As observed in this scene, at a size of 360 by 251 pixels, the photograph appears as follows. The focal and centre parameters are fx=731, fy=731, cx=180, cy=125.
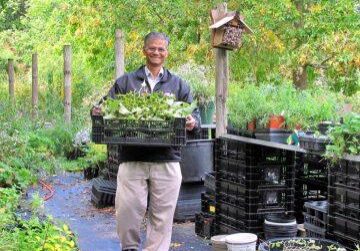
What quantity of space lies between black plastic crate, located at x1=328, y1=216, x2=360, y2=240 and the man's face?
164 cm

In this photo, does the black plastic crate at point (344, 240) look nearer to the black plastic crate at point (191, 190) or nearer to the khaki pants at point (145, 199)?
the khaki pants at point (145, 199)

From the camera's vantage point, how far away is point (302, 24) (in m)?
11.1

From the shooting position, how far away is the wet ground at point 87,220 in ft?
21.5

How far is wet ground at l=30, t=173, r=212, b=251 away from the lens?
6562 millimetres

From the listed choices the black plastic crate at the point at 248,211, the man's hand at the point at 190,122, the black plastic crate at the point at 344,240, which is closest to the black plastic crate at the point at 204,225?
the black plastic crate at the point at 248,211

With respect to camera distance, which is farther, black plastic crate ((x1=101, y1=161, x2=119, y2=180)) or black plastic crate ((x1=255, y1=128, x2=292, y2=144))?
black plastic crate ((x1=101, y1=161, x2=119, y2=180))

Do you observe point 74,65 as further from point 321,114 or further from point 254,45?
point 321,114

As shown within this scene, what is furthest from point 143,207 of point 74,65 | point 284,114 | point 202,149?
point 74,65

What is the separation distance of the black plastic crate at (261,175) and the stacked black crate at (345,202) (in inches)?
38.7

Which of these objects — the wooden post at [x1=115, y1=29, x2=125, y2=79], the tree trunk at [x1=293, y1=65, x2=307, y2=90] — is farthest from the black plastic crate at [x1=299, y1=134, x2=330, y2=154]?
the tree trunk at [x1=293, y1=65, x2=307, y2=90]

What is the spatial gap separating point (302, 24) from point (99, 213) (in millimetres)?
4778

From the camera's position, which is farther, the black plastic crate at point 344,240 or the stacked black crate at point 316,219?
the stacked black crate at point 316,219

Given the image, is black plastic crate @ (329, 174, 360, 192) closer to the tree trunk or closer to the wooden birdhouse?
the wooden birdhouse

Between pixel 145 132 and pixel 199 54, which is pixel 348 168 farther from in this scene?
pixel 199 54
